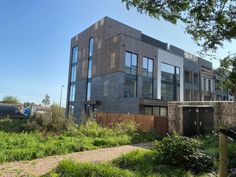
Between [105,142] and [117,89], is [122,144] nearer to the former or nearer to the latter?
[105,142]

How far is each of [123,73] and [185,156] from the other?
74.0 feet

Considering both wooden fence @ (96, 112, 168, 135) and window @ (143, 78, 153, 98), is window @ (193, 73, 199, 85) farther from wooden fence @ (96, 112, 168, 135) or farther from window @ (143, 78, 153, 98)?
wooden fence @ (96, 112, 168, 135)

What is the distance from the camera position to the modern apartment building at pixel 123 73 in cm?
2923

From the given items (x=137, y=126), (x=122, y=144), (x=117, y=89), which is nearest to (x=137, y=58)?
(x=117, y=89)

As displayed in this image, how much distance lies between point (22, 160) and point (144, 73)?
2465 cm

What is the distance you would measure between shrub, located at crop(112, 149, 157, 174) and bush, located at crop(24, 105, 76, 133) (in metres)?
7.51

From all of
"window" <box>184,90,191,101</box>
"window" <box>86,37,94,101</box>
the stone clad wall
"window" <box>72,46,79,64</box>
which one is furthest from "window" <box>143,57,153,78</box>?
the stone clad wall

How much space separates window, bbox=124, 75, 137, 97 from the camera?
29339mm

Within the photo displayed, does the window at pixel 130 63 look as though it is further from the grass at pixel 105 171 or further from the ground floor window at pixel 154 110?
the grass at pixel 105 171

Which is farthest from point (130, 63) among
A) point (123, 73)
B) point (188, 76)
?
point (188, 76)

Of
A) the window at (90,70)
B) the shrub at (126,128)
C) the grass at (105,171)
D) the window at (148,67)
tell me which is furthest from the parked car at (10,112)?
the grass at (105,171)

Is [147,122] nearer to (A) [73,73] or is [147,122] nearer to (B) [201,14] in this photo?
(B) [201,14]

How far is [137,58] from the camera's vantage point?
3092cm

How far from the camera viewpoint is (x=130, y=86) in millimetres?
29906
